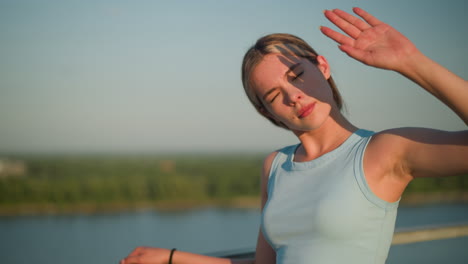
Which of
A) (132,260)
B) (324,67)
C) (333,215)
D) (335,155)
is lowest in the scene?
(132,260)

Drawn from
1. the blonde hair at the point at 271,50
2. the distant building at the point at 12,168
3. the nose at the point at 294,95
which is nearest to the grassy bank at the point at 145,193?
the distant building at the point at 12,168

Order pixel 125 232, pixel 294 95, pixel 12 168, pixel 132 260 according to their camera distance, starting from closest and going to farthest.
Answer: pixel 294 95, pixel 132 260, pixel 125 232, pixel 12 168

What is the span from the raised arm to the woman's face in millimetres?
209

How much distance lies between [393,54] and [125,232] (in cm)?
2875

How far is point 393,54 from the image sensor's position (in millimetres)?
813

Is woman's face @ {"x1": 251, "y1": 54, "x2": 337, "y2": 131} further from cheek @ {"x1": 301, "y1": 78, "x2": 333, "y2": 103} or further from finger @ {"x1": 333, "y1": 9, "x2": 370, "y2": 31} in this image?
finger @ {"x1": 333, "y1": 9, "x2": 370, "y2": 31}

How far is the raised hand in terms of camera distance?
81cm

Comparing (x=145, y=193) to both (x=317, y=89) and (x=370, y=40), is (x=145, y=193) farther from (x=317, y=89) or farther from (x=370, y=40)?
(x=370, y=40)

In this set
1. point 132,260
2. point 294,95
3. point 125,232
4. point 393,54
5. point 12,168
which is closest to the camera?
point 393,54

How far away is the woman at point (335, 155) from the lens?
2.67 ft

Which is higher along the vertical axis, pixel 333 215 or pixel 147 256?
pixel 333 215

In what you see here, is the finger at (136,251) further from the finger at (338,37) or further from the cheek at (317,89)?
the finger at (338,37)

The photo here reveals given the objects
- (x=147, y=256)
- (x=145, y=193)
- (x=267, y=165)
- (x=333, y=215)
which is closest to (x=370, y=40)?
(x=333, y=215)

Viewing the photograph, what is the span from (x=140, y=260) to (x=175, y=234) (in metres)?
25.0
